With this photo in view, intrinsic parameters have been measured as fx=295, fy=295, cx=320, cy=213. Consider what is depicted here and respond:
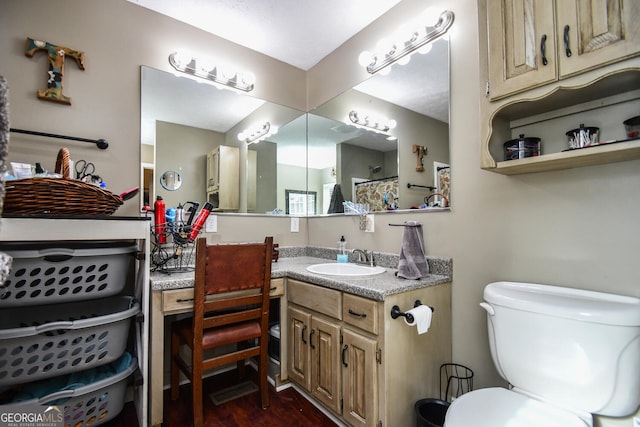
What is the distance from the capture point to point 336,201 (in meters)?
2.33

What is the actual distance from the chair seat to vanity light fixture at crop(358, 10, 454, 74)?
1795 millimetres

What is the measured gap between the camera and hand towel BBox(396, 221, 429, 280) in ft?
Answer: 4.92

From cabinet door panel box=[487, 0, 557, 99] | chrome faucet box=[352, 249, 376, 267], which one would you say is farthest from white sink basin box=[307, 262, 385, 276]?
cabinet door panel box=[487, 0, 557, 99]

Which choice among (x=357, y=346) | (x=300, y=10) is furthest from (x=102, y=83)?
(x=357, y=346)

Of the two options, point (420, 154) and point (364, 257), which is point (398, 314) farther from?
point (420, 154)

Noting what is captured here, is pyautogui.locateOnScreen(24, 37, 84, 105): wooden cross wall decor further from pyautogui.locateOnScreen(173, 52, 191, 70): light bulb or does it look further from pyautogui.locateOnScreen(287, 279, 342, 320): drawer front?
pyautogui.locateOnScreen(287, 279, 342, 320): drawer front

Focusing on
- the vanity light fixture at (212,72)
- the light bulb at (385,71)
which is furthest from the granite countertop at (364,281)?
the vanity light fixture at (212,72)

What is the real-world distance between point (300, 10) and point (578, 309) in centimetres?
211

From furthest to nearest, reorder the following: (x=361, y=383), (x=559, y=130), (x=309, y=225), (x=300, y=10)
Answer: (x=309, y=225) < (x=300, y=10) < (x=361, y=383) < (x=559, y=130)

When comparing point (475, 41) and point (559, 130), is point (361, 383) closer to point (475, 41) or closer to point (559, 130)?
point (559, 130)

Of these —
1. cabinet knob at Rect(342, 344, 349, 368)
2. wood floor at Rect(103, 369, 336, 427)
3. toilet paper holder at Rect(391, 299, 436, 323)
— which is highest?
toilet paper holder at Rect(391, 299, 436, 323)

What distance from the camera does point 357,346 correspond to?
1.35 metres

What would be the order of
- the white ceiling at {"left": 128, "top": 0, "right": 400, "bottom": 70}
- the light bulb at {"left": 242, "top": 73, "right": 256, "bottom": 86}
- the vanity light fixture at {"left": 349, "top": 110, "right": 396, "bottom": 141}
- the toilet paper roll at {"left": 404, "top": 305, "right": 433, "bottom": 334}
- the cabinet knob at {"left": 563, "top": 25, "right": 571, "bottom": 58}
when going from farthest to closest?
the light bulb at {"left": 242, "top": 73, "right": 256, "bottom": 86}
the vanity light fixture at {"left": 349, "top": 110, "right": 396, "bottom": 141}
the white ceiling at {"left": 128, "top": 0, "right": 400, "bottom": 70}
the toilet paper roll at {"left": 404, "top": 305, "right": 433, "bottom": 334}
the cabinet knob at {"left": 563, "top": 25, "right": 571, "bottom": 58}

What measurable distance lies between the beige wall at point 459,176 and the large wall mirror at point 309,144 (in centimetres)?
9
